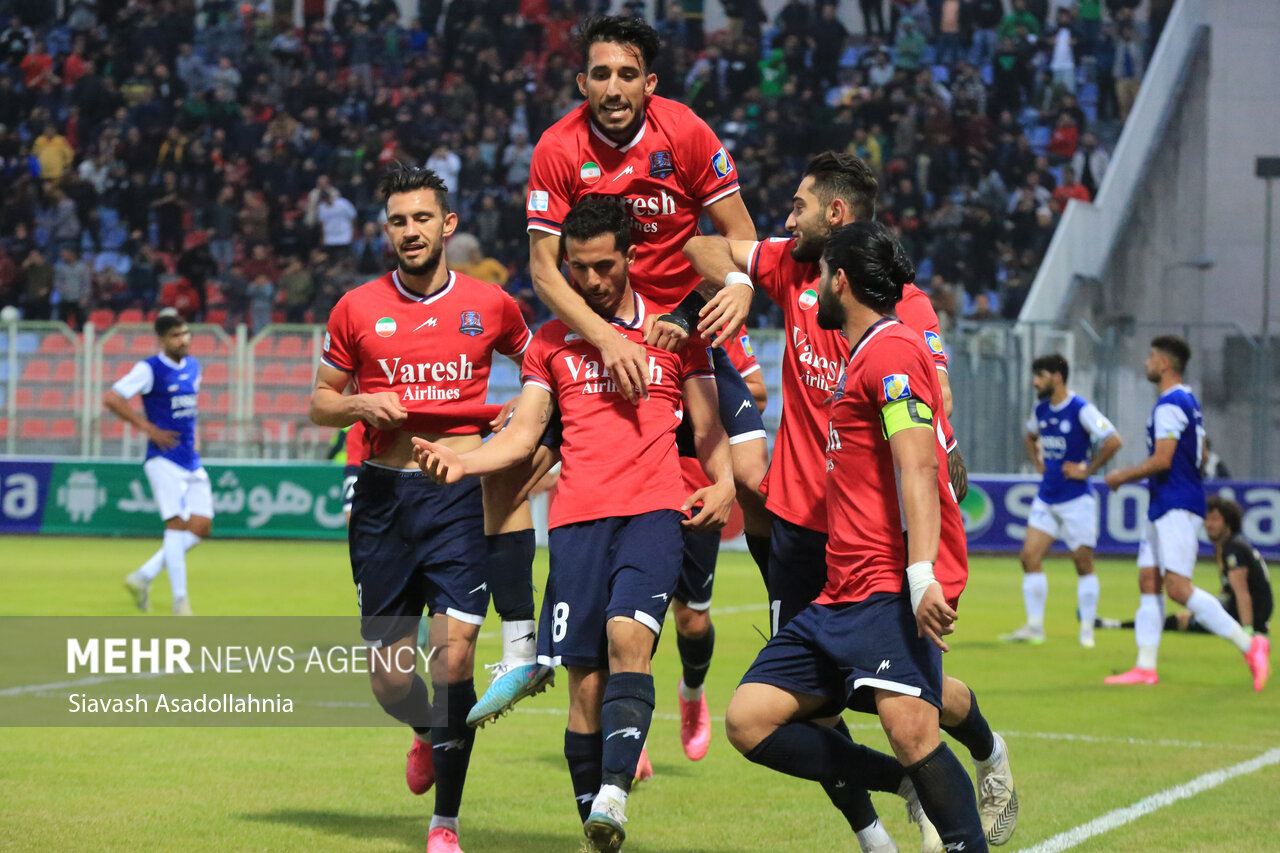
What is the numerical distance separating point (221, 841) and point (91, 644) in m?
6.87

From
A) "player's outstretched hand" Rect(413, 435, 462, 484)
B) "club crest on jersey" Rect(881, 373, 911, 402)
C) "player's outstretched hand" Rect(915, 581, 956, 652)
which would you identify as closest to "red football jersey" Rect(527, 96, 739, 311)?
"player's outstretched hand" Rect(413, 435, 462, 484)

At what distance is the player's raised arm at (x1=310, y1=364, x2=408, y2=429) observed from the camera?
6.45m

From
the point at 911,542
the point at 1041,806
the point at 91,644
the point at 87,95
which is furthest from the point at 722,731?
the point at 87,95

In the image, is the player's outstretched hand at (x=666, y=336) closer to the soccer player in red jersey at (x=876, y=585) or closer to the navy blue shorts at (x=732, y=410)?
the navy blue shorts at (x=732, y=410)

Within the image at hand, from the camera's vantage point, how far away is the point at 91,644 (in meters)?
12.7

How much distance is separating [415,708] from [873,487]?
102 inches

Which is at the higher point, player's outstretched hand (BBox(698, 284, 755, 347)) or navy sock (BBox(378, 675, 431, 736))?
player's outstretched hand (BBox(698, 284, 755, 347))

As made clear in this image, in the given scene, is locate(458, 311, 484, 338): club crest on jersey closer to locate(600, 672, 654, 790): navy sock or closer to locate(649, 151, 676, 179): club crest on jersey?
locate(649, 151, 676, 179): club crest on jersey

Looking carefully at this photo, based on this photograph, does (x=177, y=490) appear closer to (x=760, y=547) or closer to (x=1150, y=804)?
(x=760, y=547)

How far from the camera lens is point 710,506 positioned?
5965mm

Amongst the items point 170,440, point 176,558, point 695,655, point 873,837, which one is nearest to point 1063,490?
point 695,655

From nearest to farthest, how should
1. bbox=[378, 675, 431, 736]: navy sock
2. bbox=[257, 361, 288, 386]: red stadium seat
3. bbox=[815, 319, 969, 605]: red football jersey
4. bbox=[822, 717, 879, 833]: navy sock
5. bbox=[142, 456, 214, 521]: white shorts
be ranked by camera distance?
bbox=[815, 319, 969, 605]: red football jersey < bbox=[822, 717, 879, 833]: navy sock < bbox=[378, 675, 431, 736]: navy sock < bbox=[142, 456, 214, 521]: white shorts < bbox=[257, 361, 288, 386]: red stadium seat

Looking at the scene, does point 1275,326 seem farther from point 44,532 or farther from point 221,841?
point 221,841

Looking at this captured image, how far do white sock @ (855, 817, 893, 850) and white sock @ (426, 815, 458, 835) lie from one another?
5.27 feet
